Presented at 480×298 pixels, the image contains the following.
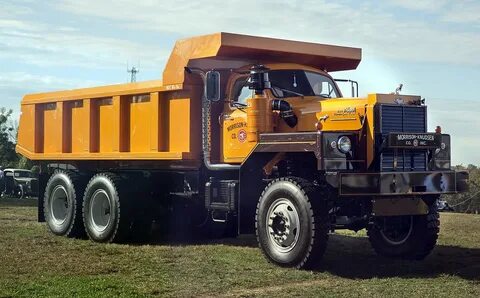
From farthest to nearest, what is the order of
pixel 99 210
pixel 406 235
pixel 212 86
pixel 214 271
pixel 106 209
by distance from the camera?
pixel 99 210 → pixel 106 209 → pixel 406 235 → pixel 212 86 → pixel 214 271

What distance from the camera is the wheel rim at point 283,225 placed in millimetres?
9578

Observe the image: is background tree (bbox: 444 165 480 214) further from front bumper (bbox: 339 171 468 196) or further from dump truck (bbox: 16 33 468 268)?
front bumper (bbox: 339 171 468 196)

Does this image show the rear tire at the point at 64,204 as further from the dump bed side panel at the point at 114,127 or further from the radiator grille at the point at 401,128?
the radiator grille at the point at 401,128

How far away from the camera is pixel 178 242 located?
12.9 metres

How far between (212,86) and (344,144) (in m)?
2.35

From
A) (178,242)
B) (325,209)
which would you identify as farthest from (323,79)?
(178,242)

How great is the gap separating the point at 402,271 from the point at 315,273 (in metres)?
1.27

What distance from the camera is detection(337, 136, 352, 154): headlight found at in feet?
30.8

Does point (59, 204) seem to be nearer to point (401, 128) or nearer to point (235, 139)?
point (235, 139)

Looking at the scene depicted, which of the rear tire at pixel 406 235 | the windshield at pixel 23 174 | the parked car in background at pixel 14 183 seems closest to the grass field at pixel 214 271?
the rear tire at pixel 406 235

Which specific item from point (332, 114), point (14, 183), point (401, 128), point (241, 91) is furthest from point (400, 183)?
point (14, 183)

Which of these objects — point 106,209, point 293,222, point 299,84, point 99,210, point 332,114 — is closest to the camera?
point 293,222

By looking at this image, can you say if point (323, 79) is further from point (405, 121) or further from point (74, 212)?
point (74, 212)

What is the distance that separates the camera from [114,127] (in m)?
13.3
